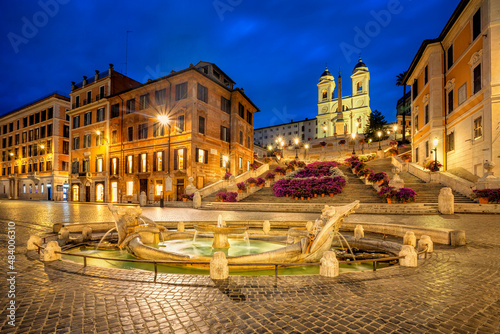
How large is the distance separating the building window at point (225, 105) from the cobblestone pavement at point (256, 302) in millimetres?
31742

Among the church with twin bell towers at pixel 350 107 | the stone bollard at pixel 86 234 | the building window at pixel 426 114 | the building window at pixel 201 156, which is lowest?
the stone bollard at pixel 86 234

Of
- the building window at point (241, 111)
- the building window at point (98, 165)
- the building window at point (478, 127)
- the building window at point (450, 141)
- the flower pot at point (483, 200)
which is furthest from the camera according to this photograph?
the building window at point (241, 111)

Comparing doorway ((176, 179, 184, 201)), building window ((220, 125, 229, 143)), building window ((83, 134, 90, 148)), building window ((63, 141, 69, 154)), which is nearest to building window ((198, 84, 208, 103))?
building window ((220, 125, 229, 143))

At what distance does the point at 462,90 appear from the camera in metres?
22.7

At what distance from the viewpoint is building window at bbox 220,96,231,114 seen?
1400 inches

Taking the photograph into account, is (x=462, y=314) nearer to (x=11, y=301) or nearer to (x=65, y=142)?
(x=11, y=301)

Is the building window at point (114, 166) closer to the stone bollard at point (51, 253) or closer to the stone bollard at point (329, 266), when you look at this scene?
the stone bollard at point (51, 253)

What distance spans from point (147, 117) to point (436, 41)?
3339cm

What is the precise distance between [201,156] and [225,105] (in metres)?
9.37

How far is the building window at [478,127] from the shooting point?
1936 centimetres

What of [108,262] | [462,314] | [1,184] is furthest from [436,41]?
[1,184]

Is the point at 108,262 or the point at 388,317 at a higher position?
the point at 388,317

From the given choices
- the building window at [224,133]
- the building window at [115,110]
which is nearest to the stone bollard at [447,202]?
the building window at [224,133]

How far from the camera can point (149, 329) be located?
10.4ft
